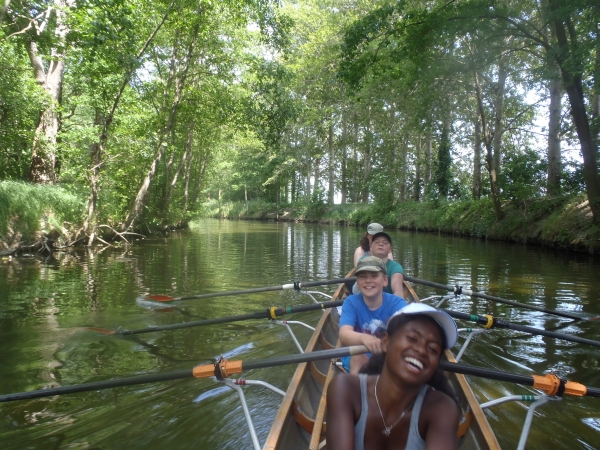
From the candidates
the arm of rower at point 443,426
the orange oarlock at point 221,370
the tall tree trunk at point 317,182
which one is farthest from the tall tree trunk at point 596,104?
the tall tree trunk at point 317,182

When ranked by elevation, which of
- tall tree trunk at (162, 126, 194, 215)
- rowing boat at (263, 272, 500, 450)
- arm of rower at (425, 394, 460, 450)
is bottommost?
→ rowing boat at (263, 272, 500, 450)

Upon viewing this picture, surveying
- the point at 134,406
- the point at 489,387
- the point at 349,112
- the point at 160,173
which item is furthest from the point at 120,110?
the point at 349,112

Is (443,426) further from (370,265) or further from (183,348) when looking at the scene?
(183,348)

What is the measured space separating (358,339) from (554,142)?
686 inches

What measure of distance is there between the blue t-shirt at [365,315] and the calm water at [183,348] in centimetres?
120

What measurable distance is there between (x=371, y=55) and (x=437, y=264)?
22.8 ft

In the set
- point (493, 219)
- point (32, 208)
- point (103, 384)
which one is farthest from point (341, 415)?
point (493, 219)

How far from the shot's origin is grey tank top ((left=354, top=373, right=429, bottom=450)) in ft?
6.10

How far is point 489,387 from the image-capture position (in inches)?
175

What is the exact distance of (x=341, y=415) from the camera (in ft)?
6.24

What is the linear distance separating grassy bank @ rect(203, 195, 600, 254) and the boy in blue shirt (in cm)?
1243

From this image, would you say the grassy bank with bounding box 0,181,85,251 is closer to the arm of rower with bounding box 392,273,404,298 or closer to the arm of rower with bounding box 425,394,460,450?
the arm of rower with bounding box 392,273,404,298

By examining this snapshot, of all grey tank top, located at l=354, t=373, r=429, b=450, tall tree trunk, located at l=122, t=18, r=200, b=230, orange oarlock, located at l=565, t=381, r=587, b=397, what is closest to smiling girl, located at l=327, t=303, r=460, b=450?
grey tank top, located at l=354, t=373, r=429, b=450

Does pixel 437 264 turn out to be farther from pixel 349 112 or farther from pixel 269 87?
pixel 349 112
